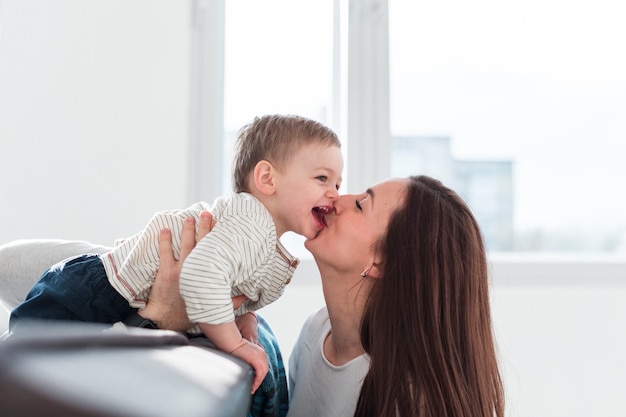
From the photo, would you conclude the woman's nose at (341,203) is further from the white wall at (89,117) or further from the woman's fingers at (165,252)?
the white wall at (89,117)

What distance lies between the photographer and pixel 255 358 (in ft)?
3.22

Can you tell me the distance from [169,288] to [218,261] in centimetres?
14

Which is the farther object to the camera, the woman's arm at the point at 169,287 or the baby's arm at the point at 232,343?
the woman's arm at the point at 169,287

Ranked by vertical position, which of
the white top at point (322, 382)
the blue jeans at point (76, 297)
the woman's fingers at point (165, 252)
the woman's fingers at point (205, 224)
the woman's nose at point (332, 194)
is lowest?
the white top at point (322, 382)

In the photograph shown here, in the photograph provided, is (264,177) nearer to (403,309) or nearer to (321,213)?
(321,213)

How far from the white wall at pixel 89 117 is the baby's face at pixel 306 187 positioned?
4.13 ft

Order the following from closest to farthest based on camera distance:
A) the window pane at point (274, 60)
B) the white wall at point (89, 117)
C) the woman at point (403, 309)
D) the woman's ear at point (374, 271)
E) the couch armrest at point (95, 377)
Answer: the couch armrest at point (95, 377) → the woman at point (403, 309) → the woman's ear at point (374, 271) → the white wall at point (89, 117) → the window pane at point (274, 60)

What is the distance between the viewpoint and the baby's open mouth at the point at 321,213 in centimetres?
133

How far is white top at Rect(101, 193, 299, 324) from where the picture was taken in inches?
41.5

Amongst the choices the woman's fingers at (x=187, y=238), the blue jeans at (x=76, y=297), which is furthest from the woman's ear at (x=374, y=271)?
the blue jeans at (x=76, y=297)

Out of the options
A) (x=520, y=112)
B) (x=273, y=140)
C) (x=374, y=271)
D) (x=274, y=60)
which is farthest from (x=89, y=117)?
(x=520, y=112)

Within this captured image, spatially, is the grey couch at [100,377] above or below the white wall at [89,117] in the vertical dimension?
below

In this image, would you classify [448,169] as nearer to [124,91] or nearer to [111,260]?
[124,91]

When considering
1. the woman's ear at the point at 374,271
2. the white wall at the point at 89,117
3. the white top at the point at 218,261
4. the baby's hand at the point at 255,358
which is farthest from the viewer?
the white wall at the point at 89,117
